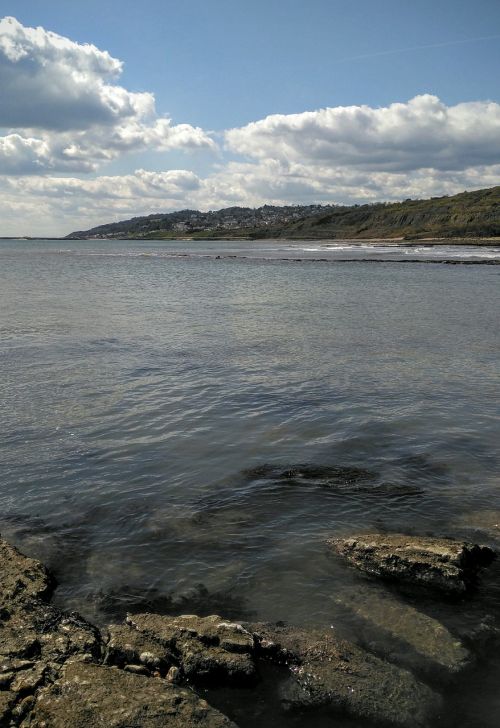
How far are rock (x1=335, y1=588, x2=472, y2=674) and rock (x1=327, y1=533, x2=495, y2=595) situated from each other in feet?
2.11

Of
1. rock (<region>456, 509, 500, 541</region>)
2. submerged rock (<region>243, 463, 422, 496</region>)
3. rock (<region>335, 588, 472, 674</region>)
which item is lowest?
rock (<region>335, 588, 472, 674</region>)

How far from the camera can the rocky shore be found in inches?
273

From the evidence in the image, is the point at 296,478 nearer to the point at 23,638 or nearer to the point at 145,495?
the point at 145,495

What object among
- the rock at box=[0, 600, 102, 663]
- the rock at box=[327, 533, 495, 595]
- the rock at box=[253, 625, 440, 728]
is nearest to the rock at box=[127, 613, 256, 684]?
the rock at box=[253, 625, 440, 728]

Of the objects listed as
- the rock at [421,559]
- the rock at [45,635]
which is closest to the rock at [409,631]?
the rock at [421,559]

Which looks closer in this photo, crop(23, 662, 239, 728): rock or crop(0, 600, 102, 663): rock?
crop(23, 662, 239, 728): rock

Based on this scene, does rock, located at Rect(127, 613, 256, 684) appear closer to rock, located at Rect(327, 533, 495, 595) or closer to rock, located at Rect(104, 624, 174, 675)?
rock, located at Rect(104, 624, 174, 675)

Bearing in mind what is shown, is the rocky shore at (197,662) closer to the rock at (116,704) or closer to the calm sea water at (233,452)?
the rock at (116,704)

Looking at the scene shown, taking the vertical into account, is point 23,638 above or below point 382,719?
above

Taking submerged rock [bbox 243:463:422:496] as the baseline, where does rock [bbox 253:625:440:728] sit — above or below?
below

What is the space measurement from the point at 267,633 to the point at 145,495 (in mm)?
5917

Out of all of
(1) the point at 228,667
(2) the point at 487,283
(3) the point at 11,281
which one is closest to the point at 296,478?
(1) the point at 228,667

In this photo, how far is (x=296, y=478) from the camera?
48.8ft

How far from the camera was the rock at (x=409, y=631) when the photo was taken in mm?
8438
